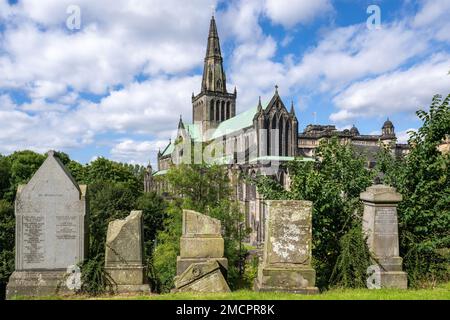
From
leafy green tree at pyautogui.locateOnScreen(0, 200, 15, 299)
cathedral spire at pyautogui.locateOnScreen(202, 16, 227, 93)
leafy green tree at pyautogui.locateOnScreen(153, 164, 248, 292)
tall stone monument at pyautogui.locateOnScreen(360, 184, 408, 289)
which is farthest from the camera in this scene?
cathedral spire at pyautogui.locateOnScreen(202, 16, 227, 93)

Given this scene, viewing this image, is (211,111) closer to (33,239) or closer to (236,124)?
(236,124)

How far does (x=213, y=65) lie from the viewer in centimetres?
6912

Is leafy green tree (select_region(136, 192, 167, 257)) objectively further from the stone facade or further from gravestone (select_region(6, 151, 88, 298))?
the stone facade

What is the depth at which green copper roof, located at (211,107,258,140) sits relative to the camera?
57594 mm

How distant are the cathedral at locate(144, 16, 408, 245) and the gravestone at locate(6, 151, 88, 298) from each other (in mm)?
23416

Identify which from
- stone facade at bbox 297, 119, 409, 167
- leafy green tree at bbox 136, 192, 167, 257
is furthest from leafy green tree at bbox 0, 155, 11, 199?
stone facade at bbox 297, 119, 409, 167

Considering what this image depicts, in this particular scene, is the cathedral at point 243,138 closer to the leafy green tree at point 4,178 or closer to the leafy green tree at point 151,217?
the leafy green tree at point 151,217

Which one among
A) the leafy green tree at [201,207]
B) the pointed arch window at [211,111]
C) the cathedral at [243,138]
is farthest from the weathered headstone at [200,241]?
the pointed arch window at [211,111]

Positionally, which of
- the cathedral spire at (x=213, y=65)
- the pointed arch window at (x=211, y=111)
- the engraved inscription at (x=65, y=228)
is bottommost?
the engraved inscription at (x=65, y=228)

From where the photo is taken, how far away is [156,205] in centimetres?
3412

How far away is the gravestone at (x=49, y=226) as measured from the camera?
6.32 m
